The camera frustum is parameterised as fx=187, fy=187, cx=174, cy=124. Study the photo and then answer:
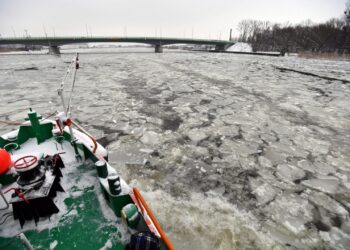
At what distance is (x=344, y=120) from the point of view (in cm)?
512

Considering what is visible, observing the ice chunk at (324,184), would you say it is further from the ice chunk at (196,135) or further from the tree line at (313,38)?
the tree line at (313,38)

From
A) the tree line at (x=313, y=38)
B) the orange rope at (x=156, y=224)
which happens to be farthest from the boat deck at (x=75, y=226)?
the tree line at (x=313, y=38)

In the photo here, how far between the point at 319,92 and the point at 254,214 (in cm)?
829

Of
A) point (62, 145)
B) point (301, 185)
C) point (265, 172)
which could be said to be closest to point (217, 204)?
point (265, 172)

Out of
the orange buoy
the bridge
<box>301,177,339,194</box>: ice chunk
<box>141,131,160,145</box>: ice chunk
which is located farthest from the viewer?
the bridge

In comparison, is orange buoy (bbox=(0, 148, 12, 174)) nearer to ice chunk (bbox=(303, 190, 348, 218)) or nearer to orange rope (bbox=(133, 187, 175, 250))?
orange rope (bbox=(133, 187, 175, 250))

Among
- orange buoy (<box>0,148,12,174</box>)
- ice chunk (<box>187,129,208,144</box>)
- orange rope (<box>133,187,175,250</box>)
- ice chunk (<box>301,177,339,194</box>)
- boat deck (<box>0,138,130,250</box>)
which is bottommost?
ice chunk (<box>301,177,339,194</box>)

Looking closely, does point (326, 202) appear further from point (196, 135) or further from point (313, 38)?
point (313, 38)

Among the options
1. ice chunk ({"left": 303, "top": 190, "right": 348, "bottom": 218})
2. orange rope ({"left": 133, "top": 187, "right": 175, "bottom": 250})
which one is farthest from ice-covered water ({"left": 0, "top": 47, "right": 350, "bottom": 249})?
orange rope ({"left": 133, "top": 187, "right": 175, "bottom": 250})

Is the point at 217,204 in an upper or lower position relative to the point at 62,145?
lower

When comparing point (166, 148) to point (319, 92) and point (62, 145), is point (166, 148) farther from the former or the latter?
point (319, 92)

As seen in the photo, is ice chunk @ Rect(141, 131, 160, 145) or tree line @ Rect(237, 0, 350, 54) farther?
tree line @ Rect(237, 0, 350, 54)

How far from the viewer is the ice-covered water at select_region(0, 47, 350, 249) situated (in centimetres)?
211

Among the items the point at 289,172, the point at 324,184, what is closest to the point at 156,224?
the point at 289,172
